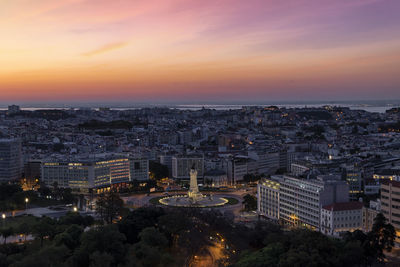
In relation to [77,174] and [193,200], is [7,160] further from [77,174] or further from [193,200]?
[193,200]

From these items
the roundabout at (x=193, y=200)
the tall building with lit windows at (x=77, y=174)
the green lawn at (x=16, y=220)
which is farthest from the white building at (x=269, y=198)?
the tall building with lit windows at (x=77, y=174)

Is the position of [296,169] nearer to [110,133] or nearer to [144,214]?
[144,214]

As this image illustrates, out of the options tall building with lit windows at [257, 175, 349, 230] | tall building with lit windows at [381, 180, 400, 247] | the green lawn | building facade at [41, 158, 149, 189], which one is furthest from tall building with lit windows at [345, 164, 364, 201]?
the green lawn

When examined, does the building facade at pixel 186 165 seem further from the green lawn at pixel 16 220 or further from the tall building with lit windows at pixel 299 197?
the green lawn at pixel 16 220

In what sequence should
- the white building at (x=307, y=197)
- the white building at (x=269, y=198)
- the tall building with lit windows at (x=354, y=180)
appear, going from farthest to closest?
the tall building with lit windows at (x=354, y=180) < the white building at (x=269, y=198) < the white building at (x=307, y=197)

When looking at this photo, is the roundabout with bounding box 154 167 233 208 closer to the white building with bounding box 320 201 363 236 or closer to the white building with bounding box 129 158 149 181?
the white building with bounding box 129 158 149 181

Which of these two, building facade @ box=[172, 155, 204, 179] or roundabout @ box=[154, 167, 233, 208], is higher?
building facade @ box=[172, 155, 204, 179]

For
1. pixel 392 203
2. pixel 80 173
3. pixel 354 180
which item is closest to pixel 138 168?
pixel 80 173

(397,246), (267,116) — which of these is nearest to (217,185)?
(397,246)
